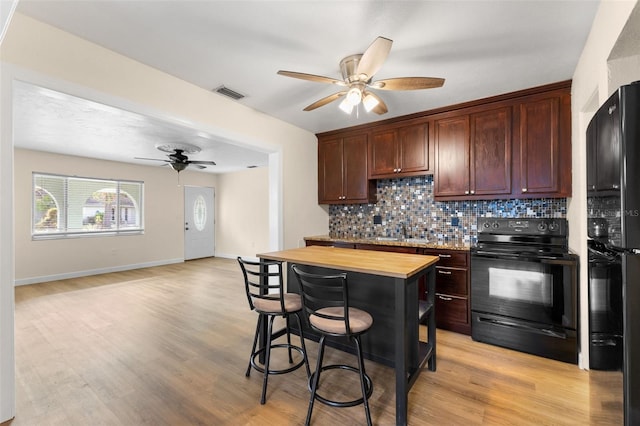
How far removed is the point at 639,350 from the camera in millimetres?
819

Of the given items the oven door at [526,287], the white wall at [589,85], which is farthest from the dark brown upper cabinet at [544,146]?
the oven door at [526,287]

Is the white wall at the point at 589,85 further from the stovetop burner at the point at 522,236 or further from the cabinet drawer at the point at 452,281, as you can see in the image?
the cabinet drawer at the point at 452,281

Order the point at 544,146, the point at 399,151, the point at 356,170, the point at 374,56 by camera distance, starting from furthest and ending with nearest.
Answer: the point at 356,170
the point at 399,151
the point at 544,146
the point at 374,56

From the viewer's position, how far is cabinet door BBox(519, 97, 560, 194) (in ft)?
9.27

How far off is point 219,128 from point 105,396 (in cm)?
256

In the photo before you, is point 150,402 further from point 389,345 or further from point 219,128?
point 219,128

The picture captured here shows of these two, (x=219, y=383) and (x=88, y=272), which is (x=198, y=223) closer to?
(x=88, y=272)

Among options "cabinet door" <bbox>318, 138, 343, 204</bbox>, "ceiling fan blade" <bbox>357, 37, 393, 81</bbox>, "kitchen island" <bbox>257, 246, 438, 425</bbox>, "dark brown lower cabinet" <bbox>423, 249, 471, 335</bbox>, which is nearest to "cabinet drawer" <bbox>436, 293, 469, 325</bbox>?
"dark brown lower cabinet" <bbox>423, 249, 471, 335</bbox>

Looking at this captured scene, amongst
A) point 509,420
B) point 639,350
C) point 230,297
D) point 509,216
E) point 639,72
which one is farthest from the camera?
point 230,297

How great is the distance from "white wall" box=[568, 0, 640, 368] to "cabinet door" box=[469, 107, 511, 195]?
548 millimetres

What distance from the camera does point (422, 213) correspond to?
3863 mm

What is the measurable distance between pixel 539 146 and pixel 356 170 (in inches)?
85.3

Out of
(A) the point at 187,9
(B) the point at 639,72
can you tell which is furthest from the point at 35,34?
(B) the point at 639,72

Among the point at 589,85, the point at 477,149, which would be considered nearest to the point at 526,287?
the point at 477,149
